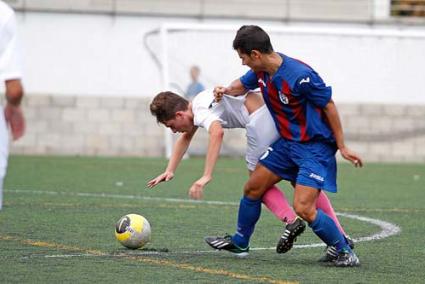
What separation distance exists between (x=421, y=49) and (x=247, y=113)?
1438 cm

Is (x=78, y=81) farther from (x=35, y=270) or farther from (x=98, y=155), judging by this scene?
(x=35, y=270)

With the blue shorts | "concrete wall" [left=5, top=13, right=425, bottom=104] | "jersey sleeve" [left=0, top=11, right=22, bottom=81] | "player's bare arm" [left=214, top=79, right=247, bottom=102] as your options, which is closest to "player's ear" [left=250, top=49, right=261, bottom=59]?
"player's bare arm" [left=214, top=79, right=247, bottom=102]

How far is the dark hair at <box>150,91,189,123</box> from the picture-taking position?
7516 millimetres

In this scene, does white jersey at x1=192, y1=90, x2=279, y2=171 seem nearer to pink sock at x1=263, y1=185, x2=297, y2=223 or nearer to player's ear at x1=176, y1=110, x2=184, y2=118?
player's ear at x1=176, y1=110, x2=184, y2=118

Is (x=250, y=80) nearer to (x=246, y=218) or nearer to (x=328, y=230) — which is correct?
(x=246, y=218)

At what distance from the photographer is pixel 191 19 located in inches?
910

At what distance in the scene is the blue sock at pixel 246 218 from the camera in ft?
24.8

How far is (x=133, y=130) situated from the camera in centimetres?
2225

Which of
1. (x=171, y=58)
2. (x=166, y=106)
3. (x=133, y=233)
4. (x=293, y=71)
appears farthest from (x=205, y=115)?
(x=171, y=58)

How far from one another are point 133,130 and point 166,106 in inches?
582

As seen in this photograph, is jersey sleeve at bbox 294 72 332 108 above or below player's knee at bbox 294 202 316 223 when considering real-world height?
above

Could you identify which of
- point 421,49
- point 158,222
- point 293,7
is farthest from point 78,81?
point 158,222

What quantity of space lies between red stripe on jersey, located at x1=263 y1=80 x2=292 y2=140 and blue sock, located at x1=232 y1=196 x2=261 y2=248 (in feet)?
1.69

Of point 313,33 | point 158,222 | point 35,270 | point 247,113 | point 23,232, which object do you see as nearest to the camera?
point 35,270
